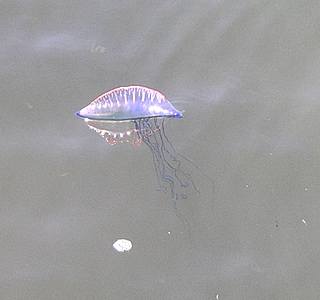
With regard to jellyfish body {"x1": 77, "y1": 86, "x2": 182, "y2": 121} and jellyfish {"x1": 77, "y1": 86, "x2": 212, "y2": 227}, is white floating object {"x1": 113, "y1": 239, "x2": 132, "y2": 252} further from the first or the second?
jellyfish body {"x1": 77, "y1": 86, "x2": 182, "y2": 121}

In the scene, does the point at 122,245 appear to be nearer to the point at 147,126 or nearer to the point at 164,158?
the point at 164,158

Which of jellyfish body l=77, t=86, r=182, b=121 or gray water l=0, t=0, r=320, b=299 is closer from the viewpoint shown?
gray water l=0, t=0, r=320, b=299

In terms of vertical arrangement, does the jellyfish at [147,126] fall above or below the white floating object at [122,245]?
above

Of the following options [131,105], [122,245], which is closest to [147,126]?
[131,105]

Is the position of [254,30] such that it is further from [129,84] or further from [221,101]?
[129,84]

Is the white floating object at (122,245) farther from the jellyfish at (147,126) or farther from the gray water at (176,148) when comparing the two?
the jellyfish at (147,126)

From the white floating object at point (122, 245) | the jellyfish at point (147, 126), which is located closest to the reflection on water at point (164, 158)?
the jellyfish at point (147, 126)

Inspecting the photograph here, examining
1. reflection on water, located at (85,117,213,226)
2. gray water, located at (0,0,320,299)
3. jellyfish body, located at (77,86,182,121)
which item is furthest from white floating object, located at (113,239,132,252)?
jellyfish body, located at (77,86,182,121)
